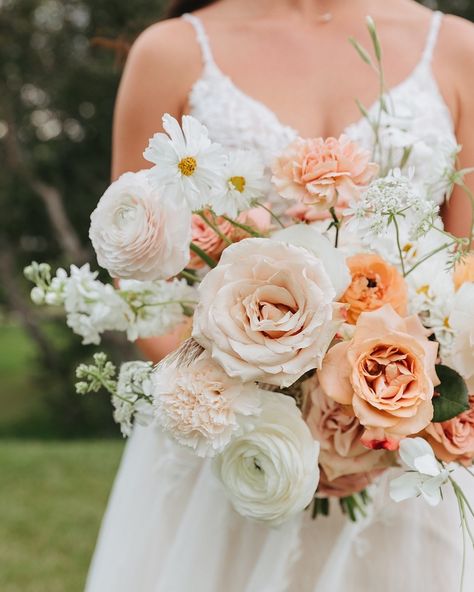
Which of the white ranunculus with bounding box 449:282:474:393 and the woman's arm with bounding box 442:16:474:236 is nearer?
the white ranunculus with bounding box 449:282:474:393

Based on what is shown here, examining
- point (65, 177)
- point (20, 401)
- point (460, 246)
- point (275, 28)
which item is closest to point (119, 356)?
point (65, 177)

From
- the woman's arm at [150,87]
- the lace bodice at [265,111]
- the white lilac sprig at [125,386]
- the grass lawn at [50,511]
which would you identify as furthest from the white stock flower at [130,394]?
the grass lawn at [50,511]

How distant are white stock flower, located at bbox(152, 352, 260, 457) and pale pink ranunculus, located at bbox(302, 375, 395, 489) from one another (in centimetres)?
14

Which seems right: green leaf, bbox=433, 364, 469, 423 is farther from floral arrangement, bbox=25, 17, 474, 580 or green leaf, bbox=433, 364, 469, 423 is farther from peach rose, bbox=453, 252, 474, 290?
peach rose, bbox=453, 252, 474, 290

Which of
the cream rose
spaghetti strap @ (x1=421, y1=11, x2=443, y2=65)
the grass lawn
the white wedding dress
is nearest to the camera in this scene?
the cream rose

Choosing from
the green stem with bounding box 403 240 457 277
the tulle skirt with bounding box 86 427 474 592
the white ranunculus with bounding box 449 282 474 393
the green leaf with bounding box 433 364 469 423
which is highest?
the green stem with bounding box 403 240 457 277

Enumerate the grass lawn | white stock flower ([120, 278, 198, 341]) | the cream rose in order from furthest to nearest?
the grass lawn → white stock flower ([120, 278, 198, 341]) → the cream rose

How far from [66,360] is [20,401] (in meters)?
2.38

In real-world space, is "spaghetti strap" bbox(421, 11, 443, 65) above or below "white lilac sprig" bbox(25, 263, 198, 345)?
above

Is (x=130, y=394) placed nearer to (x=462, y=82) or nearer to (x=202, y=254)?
(x=202, y=254)

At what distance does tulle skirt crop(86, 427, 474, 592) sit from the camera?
1657mm

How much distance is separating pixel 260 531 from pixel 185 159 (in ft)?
2.97


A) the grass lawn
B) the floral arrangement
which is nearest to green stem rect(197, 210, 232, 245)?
the floral arrangement

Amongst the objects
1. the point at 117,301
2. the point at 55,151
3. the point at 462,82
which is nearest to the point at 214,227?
the point at 117,301
